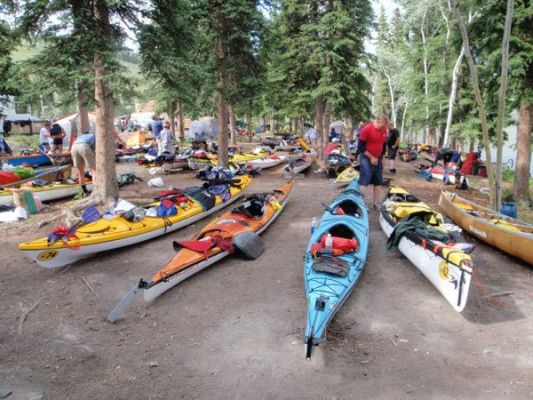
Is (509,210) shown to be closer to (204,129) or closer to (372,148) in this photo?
(372,148)

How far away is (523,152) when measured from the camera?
34.2 ft

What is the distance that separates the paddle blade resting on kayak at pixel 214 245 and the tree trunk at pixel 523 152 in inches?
267

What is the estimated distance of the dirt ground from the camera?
3547 mm

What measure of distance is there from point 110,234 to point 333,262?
3618 mm

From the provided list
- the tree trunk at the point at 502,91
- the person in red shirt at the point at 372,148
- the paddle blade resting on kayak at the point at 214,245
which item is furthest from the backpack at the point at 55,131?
the tree trunk at the point at 502,91

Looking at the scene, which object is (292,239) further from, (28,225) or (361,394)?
(28,225)

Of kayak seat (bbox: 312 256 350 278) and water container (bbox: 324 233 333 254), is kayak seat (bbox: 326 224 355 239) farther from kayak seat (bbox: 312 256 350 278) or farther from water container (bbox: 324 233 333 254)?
kayak seat (bbox: 312 256 350 278)

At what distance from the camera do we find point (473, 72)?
25.9 ft

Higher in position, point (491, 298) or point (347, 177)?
point (347, 177)

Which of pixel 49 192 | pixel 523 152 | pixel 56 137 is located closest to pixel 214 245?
pixel 49 192

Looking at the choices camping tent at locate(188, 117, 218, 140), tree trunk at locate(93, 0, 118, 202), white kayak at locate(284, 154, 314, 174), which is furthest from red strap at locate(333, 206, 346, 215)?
camping tent at locate(188, 117, 218, 140)

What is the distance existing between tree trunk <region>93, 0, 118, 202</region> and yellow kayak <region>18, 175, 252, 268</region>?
173 cm

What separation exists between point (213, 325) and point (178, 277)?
3.71 ft

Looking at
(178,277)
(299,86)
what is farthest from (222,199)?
(299,86)
